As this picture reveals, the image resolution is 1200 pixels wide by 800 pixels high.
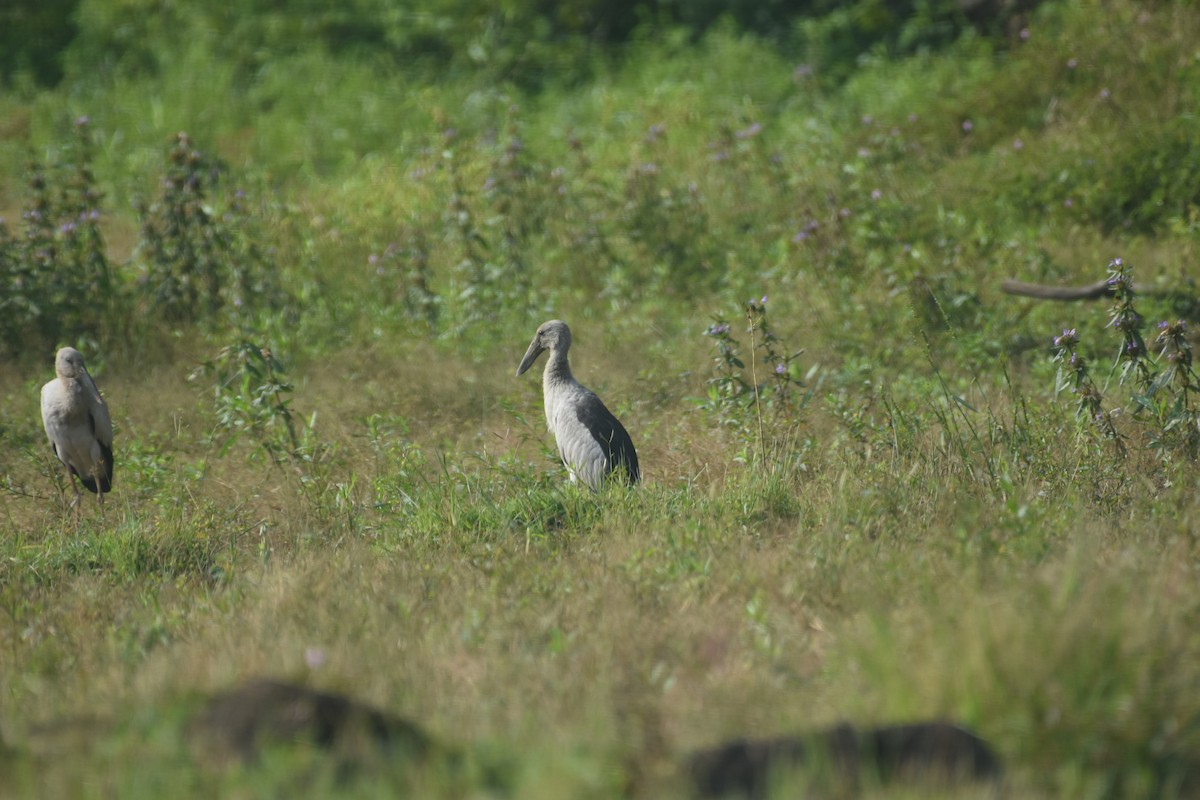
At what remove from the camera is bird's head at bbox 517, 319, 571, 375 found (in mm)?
6742

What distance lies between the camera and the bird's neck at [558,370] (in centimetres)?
656

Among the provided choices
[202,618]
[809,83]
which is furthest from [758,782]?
[809,83]

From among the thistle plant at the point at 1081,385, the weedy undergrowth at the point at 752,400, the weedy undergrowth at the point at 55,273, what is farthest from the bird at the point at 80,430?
the thistle plant at the point at 1081,385

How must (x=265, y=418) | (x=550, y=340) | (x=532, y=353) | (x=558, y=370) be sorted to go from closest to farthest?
(x=265, y=418) → (x=558, y=370) → (x=550, y=340) → (x=532, y=353)

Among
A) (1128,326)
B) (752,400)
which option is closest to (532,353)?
(752,400)

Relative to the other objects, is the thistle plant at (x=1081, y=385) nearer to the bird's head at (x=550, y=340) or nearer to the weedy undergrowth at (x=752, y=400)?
the weedy undergrowth at (x=752, y=400)

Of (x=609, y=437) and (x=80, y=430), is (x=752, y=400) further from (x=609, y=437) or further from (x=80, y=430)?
(x=80, y=430)

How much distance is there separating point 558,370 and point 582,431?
0.62 metres

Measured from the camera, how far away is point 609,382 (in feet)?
24.9

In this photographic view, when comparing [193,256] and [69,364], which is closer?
[69,364]

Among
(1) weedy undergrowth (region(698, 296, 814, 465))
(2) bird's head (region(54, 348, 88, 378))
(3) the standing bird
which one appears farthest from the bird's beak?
(2) bird's head (region(54, 348, 88, 378))

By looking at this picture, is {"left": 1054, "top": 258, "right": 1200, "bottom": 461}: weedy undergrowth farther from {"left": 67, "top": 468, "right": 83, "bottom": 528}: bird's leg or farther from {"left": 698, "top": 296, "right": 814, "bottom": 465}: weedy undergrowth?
{"left": 67, "top": 468, "right": 83, "bottom": 528}: bird's leg

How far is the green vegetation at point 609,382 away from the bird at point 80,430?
18 centimetres

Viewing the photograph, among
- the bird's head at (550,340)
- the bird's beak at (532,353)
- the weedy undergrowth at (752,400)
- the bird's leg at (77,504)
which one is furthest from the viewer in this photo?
the bird's beak at (532,353)
